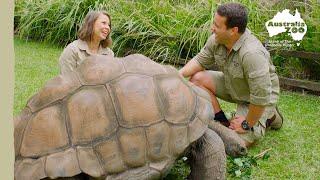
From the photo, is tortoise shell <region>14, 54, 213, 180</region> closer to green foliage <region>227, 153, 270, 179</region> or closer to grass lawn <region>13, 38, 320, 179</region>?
green foliage <region>227, 153, 270, 179</region>

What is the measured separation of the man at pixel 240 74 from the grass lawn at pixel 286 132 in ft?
0.56

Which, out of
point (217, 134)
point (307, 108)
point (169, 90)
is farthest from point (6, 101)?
point (307, 108)

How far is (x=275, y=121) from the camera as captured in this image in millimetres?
3861

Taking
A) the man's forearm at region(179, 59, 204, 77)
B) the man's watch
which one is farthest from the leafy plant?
the man's forearm at region(179, 59, 204, 77)

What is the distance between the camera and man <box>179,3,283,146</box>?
3.20 m

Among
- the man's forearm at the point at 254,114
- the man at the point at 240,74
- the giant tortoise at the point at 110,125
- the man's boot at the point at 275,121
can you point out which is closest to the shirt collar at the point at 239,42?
the man at the point at 240,74

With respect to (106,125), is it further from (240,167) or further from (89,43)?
(89,43)

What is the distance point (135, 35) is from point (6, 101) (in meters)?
6.46

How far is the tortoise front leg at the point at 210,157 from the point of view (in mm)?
2578

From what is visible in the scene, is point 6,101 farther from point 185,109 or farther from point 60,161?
point 185,109

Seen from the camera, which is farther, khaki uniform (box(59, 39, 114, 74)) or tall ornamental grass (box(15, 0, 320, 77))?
tall ornamental grass (box(15, 0, 320, 77))

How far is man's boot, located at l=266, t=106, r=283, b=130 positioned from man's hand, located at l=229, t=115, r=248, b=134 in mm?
399

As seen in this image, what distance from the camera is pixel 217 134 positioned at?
275 centimetres

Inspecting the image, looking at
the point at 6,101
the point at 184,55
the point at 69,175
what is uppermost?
the point at 6,101
